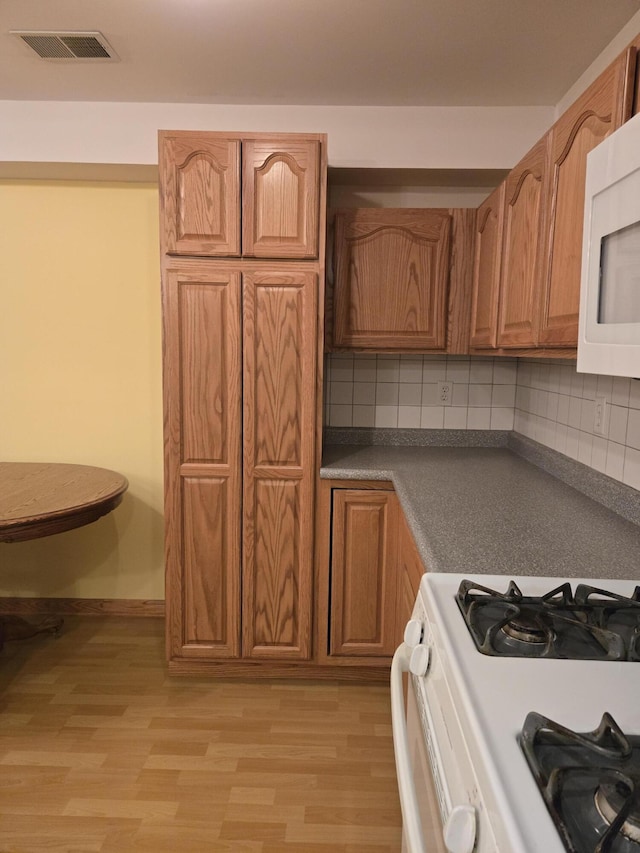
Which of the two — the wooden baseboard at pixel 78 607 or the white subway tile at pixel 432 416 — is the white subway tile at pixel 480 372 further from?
the wooden baseboard at pixel 78 607

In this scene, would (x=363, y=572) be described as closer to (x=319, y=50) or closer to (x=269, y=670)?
(x=269, y=670)

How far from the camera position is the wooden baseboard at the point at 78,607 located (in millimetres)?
3355

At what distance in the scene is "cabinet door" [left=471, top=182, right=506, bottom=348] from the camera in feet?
7.86

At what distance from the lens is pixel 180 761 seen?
7.19 ft

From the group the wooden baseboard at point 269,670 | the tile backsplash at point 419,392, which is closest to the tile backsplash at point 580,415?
the tile backsplash at point 419,392

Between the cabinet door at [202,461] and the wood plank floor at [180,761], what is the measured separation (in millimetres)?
292

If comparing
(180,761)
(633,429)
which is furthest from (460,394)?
(180,761)

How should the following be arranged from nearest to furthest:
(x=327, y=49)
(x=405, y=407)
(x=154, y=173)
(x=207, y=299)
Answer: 1. (x=327, y=49)
2. (x=207, y=299)
3. (x=154, y=173)
4. (x=405, y=407)

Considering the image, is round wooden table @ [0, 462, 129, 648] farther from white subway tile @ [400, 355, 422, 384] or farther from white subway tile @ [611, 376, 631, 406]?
white subway tile @ [611, 376, 631, 406]

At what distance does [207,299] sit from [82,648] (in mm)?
1755

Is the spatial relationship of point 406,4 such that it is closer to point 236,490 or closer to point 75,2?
point 75,2

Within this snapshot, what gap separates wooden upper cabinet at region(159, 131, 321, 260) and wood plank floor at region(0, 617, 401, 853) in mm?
1806

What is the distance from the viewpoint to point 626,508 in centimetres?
192

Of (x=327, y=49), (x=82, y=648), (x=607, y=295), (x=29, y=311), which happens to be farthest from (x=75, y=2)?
(x=82, y=648)
